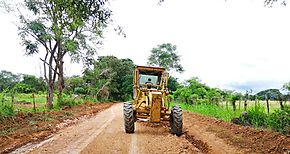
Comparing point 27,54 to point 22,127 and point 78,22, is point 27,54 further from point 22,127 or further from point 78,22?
point 78,22

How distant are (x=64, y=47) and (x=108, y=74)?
26.4 meters

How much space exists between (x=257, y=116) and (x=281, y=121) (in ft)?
6.85

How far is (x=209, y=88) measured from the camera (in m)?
30.5

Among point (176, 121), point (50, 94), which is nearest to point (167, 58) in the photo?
point (50, 94)

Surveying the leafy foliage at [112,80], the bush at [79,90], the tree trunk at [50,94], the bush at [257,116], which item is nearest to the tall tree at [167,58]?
the leafy foliage at [112,80]

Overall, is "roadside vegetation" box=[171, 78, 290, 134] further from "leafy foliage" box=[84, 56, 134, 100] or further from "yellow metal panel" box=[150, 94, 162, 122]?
"leafy foliage" box=[84, 56, 134, 100]

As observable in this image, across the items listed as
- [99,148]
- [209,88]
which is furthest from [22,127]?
[209,88]

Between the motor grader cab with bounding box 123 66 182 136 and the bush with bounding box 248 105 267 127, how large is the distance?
307 centimetres

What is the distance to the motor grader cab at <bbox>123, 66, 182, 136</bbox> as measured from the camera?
38.7 feet

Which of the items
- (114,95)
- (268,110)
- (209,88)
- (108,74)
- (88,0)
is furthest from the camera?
(114,95)

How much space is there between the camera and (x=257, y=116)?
1273 cm

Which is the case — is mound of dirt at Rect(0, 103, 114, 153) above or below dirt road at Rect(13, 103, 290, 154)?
above

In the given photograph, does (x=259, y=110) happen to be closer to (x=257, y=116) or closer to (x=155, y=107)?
(x=257, y=116)

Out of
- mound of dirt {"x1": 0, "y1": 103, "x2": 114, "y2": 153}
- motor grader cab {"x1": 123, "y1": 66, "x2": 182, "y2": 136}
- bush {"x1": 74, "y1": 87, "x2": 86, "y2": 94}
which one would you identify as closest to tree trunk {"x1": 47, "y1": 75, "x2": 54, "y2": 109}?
mound of dirt {"x1": 0, "y1": 103, "x2": 114, "y2": 153}
